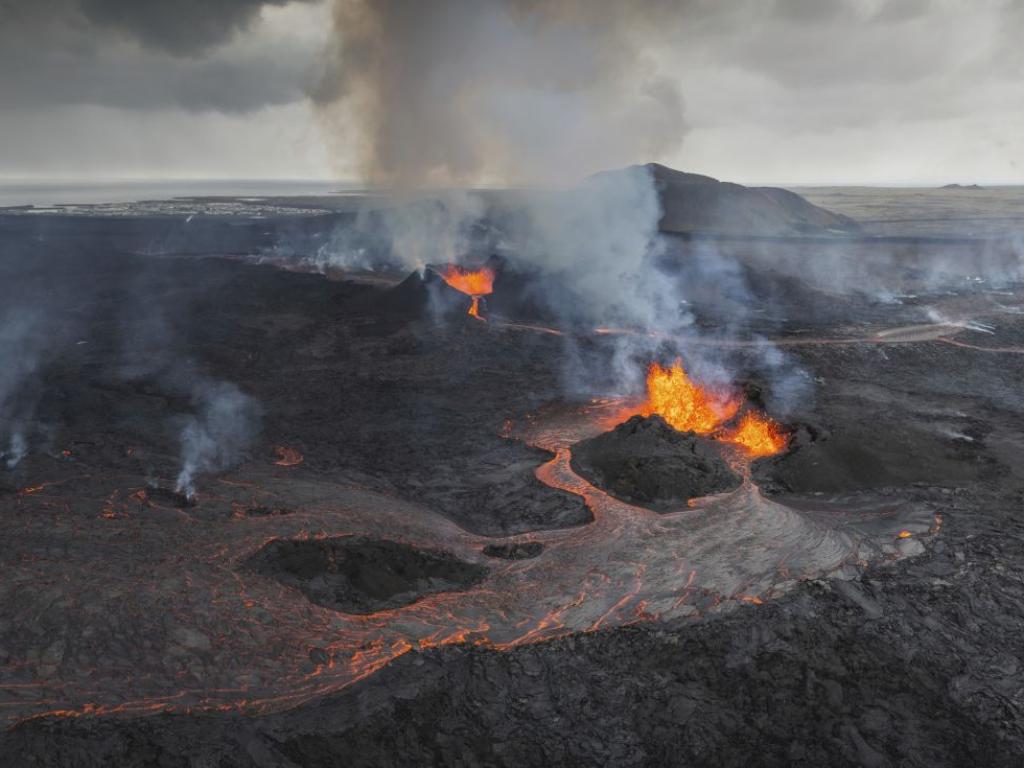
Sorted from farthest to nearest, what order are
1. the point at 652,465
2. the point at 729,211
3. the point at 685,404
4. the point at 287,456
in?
the point at 729,211 < the point at 685,404 < the point at 287,456 < the point at 652,465

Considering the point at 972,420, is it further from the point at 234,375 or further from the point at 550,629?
the point at 234,375

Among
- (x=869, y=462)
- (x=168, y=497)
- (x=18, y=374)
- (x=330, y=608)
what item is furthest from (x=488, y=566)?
(x=18, y=374)

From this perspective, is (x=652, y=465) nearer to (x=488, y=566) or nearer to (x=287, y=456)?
(x=488, y=566)

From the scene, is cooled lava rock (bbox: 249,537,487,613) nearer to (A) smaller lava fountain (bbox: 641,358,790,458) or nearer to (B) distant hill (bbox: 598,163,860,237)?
(A) smaller lava fountain (bbox: 641,358,790,458)

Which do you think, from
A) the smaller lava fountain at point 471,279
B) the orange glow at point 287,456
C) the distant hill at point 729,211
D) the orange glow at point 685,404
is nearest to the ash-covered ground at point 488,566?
the orange glow at point 287,456

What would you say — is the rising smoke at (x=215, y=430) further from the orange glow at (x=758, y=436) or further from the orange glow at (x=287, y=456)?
the orange glow at (x=758, y=436)

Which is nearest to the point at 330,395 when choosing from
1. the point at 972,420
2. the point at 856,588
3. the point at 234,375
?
the point at 234,375
